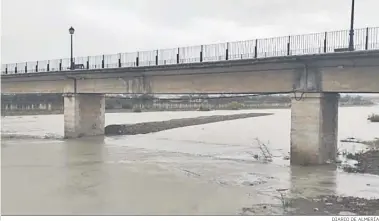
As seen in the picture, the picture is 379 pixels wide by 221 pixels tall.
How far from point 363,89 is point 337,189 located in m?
5.57

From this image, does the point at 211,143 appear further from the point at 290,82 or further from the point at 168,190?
the point at 168,190

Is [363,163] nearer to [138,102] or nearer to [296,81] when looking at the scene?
[296,81]

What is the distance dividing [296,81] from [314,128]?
2578 millimetres

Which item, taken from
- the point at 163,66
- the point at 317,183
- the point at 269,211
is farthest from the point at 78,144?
the point at 269,211

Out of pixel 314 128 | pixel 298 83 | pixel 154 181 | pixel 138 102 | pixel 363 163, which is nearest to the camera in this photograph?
pixel 154 181

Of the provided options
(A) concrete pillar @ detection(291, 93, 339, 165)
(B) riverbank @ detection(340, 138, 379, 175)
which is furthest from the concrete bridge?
(B) riverbank @ detection(340, 138, 379, 175)

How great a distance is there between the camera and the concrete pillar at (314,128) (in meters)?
19.2

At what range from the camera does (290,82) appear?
2092 cm

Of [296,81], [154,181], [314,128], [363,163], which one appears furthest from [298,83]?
[154,181]

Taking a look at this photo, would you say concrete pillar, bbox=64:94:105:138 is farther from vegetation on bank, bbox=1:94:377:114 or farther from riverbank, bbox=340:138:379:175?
vegetation on bank, bbox=1:94:377:114

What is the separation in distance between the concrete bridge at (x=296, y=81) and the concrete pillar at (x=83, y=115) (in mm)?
2551

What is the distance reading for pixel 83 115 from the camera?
33.8 m

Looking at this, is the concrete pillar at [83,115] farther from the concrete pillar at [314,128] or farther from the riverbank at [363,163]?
the riverbank at [363,163]

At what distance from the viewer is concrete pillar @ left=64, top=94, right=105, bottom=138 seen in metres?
33.3
